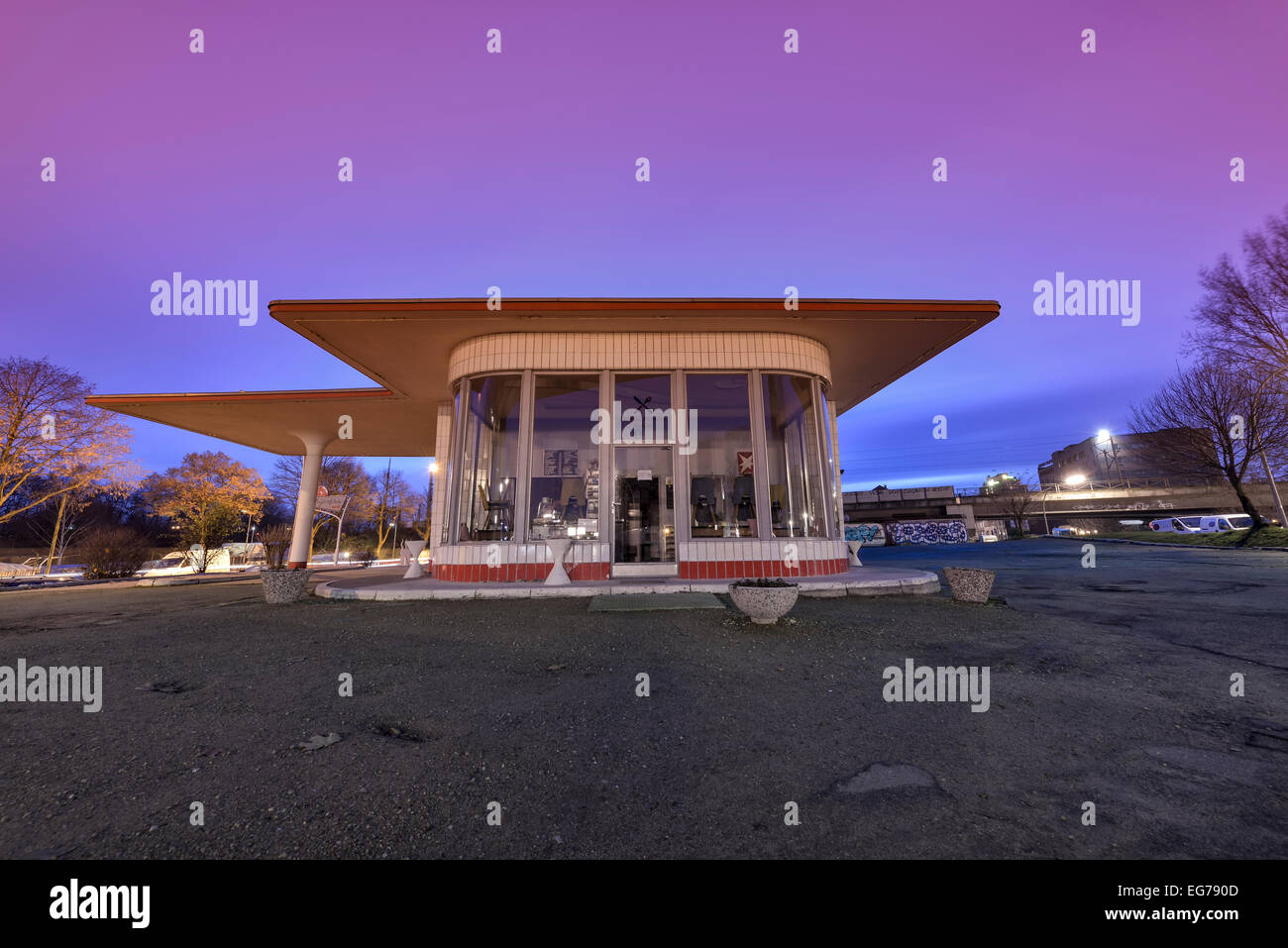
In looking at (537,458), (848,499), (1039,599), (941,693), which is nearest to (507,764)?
(941,693)

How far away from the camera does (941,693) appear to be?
153 inches

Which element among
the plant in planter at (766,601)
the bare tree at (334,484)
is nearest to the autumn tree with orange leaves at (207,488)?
the bare tree at (334,484)

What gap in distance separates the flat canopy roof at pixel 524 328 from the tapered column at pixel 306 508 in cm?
299

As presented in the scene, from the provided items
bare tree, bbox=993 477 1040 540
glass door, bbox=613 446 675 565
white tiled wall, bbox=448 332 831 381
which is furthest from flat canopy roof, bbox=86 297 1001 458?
bare tree, bbox=993 477 1040 540

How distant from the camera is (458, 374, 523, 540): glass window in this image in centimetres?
1065

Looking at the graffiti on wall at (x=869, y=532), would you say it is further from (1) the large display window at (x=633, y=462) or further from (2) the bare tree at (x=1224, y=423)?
(1) the large display window at (x=633, y=462)

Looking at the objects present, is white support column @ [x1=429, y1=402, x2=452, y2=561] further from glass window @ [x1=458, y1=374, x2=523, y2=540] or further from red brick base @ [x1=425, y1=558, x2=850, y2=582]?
red brick base @ [x1=425, y1=558, x2=850, y2=582]

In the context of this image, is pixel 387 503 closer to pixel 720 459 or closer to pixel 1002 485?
pixel 720 459

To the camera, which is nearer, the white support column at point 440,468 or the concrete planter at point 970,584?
the concrete planter at point 970,584

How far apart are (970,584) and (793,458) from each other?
472 cm

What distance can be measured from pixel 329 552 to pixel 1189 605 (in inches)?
1909

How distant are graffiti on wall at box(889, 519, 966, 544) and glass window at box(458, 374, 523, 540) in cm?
4930

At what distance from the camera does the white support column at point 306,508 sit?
55.1 feet
